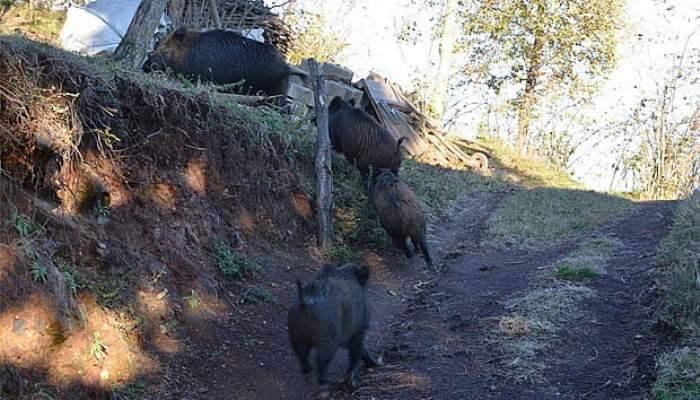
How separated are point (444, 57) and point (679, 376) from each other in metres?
16.1

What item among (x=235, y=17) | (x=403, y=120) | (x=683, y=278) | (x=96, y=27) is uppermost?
(x=235, y=17)

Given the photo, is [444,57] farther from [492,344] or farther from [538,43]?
[492,344]

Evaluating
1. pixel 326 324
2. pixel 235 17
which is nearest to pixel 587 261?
pixel 326 324

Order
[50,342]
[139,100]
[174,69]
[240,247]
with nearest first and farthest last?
[50,342] < [139,100] < [240,247] < [174,69]

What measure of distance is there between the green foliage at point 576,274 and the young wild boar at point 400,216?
1.66 m

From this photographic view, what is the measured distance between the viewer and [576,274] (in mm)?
7008

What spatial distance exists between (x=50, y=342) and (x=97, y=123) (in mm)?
2179

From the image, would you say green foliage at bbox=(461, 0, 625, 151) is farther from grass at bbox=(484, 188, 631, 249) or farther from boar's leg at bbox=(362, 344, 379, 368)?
boar's leg at bbox=(362, 344, 379, 368)

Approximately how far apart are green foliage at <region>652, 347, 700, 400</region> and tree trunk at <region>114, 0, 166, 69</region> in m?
6.11

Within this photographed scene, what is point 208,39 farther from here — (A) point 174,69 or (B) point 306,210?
(B) point 306,210

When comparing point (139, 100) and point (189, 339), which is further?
point (139, 100)

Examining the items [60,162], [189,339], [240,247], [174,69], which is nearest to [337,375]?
[189,339]

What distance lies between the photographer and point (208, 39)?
930 centimetres

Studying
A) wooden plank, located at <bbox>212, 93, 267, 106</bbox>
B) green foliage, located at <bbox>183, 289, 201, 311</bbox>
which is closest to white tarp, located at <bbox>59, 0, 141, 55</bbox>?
wooden plank, located at <bbox>212, 93, 267, 106</bbox>
